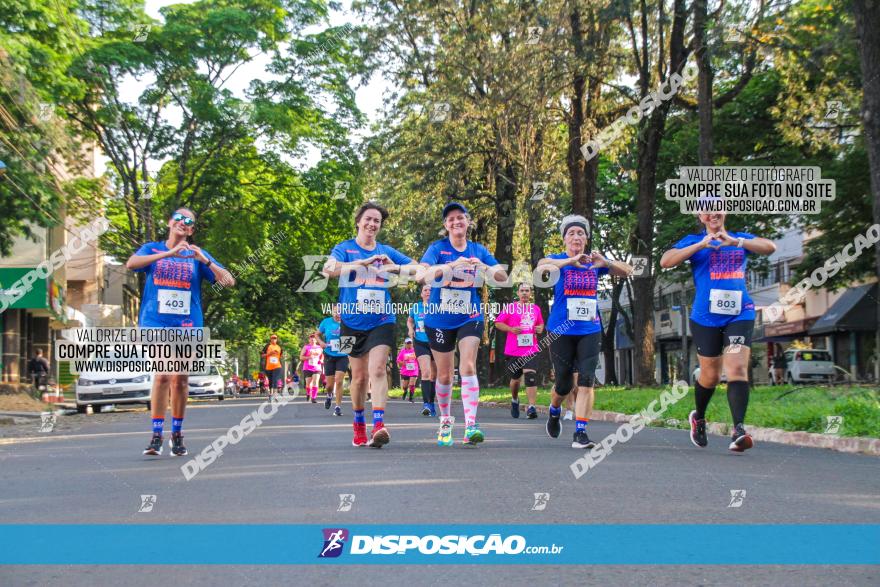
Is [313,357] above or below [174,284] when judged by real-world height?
below

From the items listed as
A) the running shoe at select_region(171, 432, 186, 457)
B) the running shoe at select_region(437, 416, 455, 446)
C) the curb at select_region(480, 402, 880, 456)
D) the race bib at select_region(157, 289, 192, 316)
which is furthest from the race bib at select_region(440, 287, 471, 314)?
the curb at select_region(480, 402, 880, 456)

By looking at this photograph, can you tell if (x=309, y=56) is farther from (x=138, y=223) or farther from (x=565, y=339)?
(x=565, y=339)

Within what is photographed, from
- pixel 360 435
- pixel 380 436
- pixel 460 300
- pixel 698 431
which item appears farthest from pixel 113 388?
pixel 698 431

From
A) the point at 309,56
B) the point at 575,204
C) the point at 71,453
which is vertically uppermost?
the point at 309,56

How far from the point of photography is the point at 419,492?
6730 millimetres

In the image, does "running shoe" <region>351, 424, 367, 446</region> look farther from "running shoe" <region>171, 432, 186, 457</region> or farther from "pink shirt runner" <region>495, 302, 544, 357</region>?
"pink shirt runner" <region>495, 302, 544, 357</region>

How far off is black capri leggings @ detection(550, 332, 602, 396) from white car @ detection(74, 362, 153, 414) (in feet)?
57.5

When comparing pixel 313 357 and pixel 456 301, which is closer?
pixel 456 301

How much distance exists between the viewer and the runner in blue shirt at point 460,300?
9961mm

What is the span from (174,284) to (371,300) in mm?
1776

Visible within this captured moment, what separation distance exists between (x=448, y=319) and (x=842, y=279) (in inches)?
794

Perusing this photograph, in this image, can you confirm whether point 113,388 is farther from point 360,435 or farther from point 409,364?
point 360,435

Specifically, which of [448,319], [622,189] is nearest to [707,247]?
[448,319]

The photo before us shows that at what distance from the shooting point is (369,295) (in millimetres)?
9812
